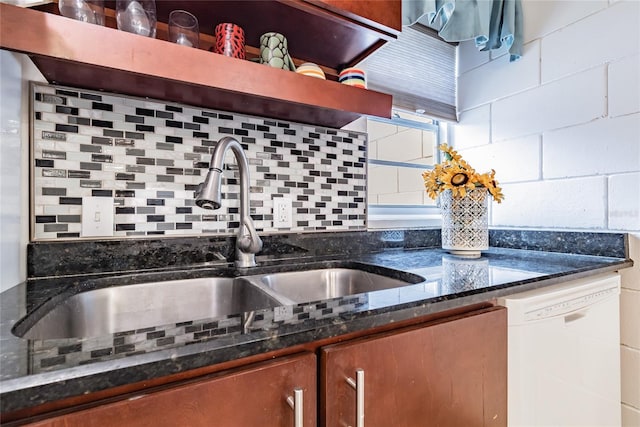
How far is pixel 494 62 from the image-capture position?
1.56 metres

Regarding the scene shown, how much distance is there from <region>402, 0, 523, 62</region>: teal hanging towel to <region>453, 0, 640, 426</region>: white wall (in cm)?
9

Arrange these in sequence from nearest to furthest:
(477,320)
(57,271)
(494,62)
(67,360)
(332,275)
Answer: (67,360)
(477,320)
(57,271)
(332,275)
(494,62)

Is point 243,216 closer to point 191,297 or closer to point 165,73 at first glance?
point 191,297

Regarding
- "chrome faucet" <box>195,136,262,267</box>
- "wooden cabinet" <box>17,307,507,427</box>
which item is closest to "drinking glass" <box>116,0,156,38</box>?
"chrome faucet" <box>195,136,262,267</box>

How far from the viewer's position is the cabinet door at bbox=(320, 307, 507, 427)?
1.62ft

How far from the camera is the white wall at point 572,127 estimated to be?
1118 millimetres

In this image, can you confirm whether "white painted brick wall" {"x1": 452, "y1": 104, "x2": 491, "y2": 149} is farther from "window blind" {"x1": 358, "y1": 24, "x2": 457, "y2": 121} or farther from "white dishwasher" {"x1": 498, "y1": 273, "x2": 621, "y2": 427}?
"white dishwasher" {"x1": 498, "y1": 273, "x2": 621, "y2": 427}

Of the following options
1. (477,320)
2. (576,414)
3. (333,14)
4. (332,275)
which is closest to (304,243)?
(332,275)

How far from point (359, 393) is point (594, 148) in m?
1.36

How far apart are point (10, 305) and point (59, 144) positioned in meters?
0.47

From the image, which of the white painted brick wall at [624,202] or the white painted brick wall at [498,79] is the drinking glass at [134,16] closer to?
the white painted brick wall at [498,79]

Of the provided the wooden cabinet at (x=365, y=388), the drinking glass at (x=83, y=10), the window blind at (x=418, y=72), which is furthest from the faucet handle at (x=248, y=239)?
the window blind at (x=418, y=72)

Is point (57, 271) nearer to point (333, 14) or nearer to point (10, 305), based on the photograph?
point (10, 305)

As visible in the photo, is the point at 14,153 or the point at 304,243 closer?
the point at 14,153
